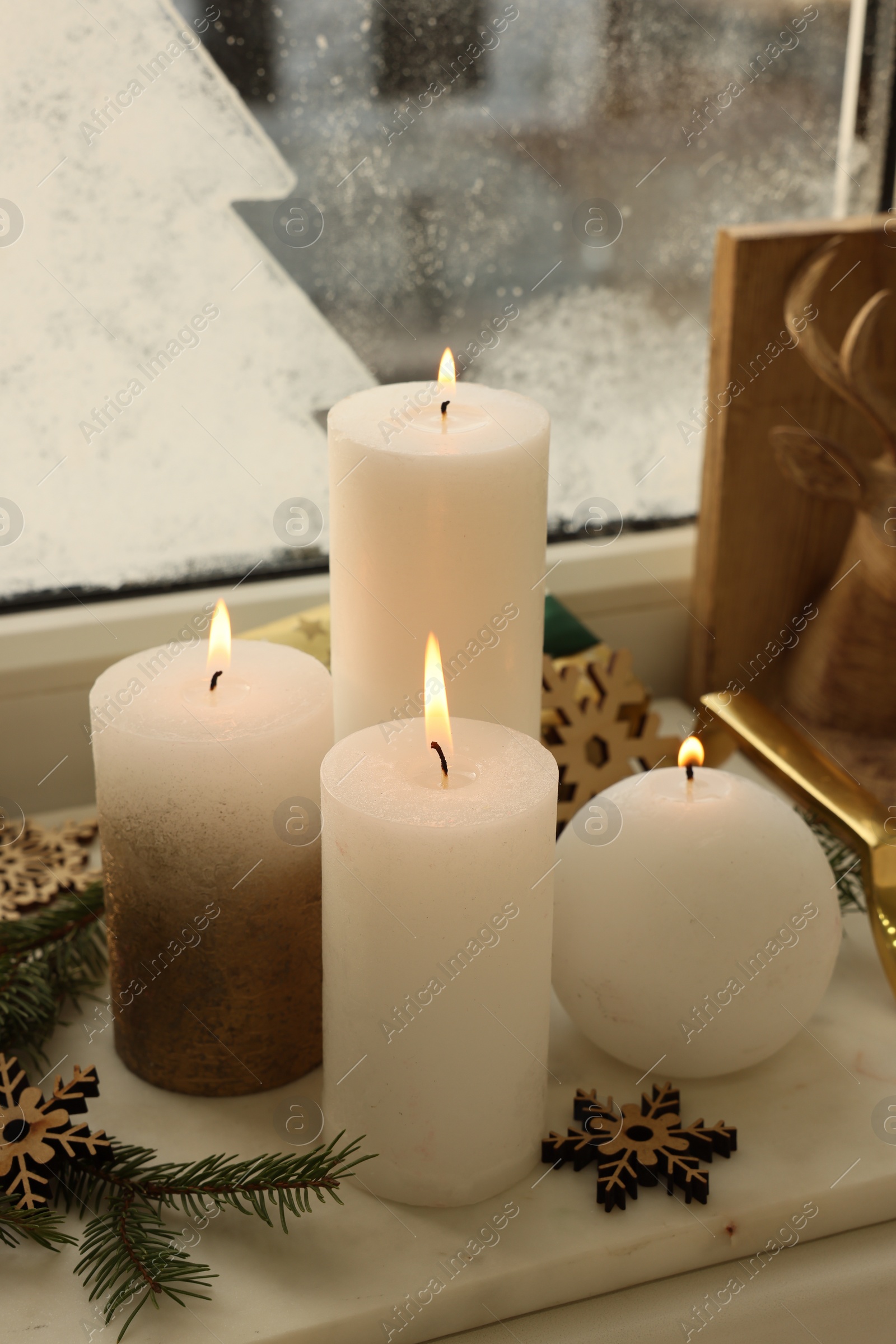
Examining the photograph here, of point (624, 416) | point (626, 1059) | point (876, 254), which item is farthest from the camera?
point (624, 416)

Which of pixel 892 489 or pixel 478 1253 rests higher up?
pixel 892 489

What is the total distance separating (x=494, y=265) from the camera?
113 centimetres

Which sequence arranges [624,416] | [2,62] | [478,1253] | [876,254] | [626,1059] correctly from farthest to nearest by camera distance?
[624,416]
[876,254]
[2,62]
[626,1059]
[478,1253]

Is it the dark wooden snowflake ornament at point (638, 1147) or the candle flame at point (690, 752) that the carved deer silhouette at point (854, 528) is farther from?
the dark wooden snowflake ornament at point (638, 1147)

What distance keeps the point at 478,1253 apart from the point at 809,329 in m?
0.76

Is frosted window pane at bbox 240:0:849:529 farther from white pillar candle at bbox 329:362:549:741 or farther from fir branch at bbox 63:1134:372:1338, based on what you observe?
fir branch at bbox 63:1134:372:1338

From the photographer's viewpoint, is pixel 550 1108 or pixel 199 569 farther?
pixel 199 569

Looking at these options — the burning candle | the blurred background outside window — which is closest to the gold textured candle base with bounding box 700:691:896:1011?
the burning candle

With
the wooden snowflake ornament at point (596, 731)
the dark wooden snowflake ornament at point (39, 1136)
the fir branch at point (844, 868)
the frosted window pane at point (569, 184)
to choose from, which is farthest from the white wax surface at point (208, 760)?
the frosted window pane at point (569, 184)

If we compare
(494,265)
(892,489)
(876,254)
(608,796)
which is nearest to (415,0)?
(494,265)

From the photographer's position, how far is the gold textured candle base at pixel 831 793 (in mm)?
787

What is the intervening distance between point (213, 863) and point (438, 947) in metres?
0.15

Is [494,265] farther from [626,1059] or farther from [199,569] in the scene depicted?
[626,1059]

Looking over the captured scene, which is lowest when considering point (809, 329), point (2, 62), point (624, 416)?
point (624, 416)
